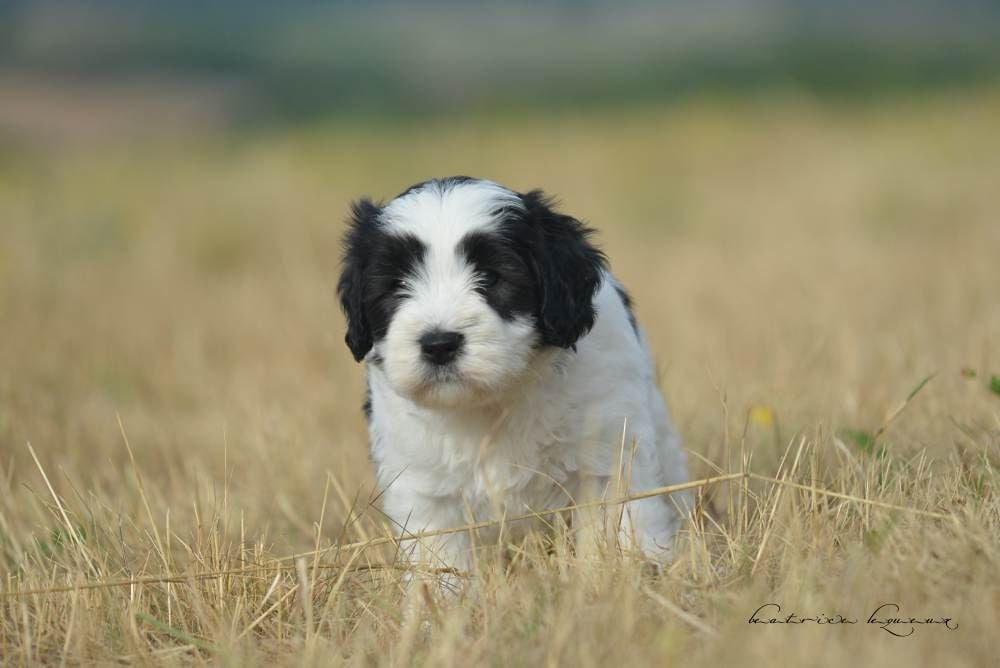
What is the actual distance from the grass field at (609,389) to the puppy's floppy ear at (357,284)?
496mm

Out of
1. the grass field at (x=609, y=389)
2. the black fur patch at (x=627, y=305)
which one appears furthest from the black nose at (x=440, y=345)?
the black fur patch at (x=627, y=305)

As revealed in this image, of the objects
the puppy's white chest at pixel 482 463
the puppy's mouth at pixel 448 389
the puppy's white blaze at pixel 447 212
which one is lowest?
the puppy's white chest at pixel 482 463

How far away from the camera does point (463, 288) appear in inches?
147

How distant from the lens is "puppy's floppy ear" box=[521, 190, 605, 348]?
12.4 feet

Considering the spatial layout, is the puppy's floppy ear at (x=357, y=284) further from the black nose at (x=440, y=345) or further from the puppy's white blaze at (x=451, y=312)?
the black nose at (x=440, y=345)

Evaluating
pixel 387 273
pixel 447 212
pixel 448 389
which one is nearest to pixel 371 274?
pixel 387 273

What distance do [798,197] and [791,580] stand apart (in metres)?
9.03

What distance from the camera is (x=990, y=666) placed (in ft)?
8.57

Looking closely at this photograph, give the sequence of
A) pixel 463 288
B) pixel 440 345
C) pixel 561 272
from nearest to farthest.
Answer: pixel 440 345
pixel 463 288
pixel 561 272

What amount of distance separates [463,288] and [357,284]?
458 mm

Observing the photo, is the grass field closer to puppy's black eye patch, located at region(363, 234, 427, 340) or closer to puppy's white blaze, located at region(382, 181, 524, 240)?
puppy's black eye patch, located at region(363, 234, 427, 340)

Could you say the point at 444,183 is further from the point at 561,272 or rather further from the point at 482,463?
the point at 482,463
